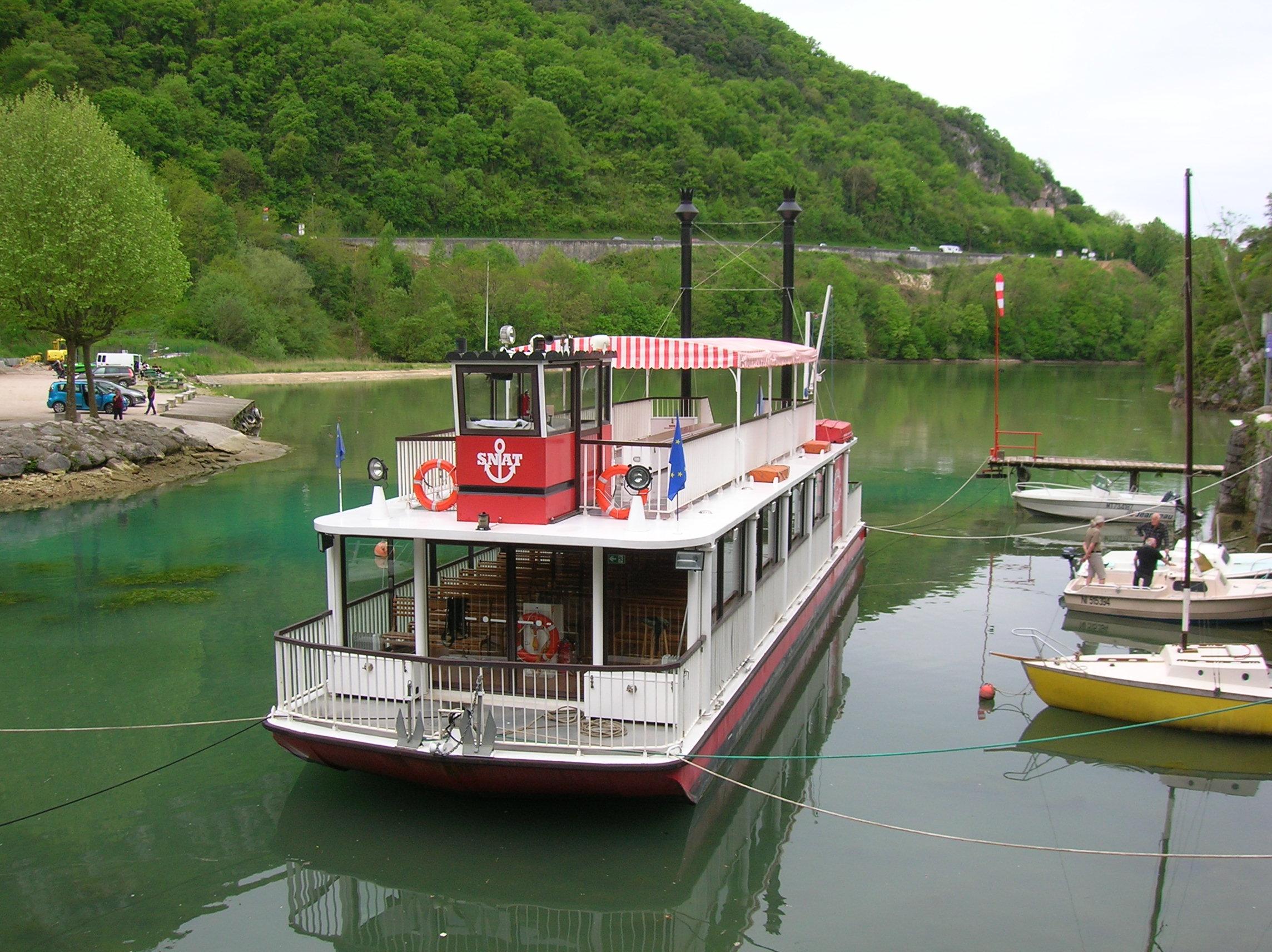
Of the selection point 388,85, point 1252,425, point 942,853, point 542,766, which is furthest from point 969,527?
point 388,85

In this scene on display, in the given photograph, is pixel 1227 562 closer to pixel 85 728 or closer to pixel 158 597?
pixel 85 728

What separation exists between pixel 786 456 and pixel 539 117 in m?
126

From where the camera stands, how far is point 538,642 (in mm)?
10094

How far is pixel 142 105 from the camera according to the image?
112m

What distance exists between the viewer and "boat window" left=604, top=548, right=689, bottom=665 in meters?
10.4

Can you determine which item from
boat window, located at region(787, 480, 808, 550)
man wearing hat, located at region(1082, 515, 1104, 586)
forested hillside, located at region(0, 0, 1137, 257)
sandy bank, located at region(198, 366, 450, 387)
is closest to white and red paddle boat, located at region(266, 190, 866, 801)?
boat window, located at region(787, 480, 808, 550)

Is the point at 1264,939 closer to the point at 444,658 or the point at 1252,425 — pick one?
the point at 444,658

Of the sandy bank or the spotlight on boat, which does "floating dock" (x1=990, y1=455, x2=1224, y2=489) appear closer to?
the spotlight on boat

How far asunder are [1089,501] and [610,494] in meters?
19.8

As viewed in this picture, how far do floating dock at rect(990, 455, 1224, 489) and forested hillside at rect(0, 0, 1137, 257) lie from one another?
87.1 metres

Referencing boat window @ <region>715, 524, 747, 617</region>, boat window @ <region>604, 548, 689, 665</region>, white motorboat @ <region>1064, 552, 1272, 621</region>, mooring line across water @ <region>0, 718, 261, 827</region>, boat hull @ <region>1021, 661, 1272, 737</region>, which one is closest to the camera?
mooring line across water @ <region>0, 718, 261, 827</region>

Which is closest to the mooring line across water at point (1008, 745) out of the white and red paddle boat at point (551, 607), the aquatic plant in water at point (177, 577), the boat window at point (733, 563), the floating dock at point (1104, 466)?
the white and red paddle boat at point (551, 607)

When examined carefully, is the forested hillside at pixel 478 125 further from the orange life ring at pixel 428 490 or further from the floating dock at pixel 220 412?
the orange life ring at pixel 428 490

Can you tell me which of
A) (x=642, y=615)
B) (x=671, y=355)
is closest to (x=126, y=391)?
(x=671, y=355)
